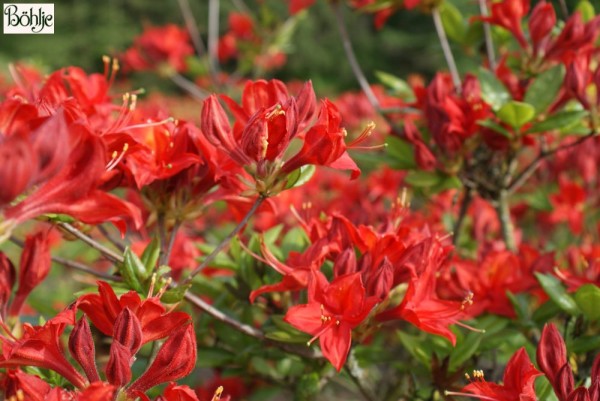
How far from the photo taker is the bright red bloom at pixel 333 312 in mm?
1125

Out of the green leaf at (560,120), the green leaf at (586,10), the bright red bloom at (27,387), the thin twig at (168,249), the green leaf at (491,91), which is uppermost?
the green leaf at (586,10)

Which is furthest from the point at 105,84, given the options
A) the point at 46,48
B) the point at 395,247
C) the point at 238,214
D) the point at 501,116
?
the point at 46,48

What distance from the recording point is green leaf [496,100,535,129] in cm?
153

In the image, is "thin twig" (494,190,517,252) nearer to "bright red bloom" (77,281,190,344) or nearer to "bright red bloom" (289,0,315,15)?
"bright red bloom" (77,281,190,344)

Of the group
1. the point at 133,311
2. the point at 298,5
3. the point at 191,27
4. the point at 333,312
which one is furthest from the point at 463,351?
the point at 298,5

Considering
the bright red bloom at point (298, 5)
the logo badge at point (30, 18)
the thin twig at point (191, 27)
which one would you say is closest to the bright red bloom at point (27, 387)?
the logo badge at point (30, 18)

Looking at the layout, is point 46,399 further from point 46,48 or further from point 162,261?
point 46,48

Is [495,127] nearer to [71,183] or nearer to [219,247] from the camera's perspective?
[219,247]

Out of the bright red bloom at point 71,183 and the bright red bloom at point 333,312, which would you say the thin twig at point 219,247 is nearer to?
the bright red bloom at point 333,312

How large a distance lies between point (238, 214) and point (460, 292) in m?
0.50

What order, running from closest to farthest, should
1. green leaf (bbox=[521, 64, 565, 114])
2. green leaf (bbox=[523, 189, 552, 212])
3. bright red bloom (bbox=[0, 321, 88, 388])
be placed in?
bright red bloom (bbox=[0, 321, 88, 388]) → green leaf (bbox=[521, 64, 565, 114]) → green leaf (bbox=[523, 189, 552, 212])

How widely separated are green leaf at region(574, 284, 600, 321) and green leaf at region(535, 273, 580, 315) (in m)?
0.04

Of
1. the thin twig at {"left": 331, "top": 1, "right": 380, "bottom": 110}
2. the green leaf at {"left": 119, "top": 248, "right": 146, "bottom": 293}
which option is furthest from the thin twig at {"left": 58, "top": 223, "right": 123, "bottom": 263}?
the thin twig at {"left": 331, "top": 1, "right": 380, "bottom": 110}

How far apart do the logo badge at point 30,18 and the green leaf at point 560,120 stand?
117cm
